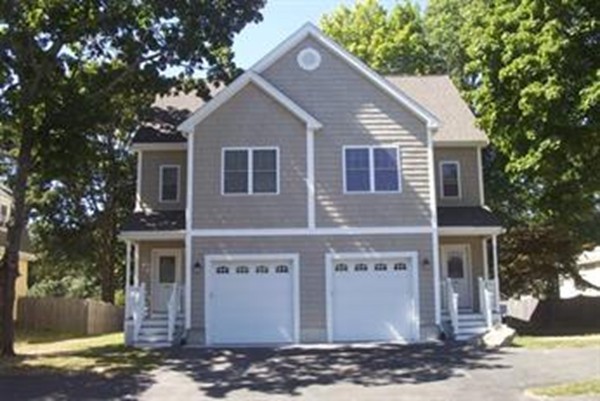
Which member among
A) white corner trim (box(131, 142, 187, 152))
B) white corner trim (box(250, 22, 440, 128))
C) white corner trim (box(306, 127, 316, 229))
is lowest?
white corner trim (box(306, 127, 316, 229))

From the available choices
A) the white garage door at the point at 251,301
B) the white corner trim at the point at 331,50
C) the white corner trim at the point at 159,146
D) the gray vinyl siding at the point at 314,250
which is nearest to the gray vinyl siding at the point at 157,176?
the white corner trim at the point at 159,146

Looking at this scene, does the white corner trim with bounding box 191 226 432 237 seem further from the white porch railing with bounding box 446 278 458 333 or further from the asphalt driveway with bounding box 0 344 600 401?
the asphalt driveway with bounding box 0 344 600 401

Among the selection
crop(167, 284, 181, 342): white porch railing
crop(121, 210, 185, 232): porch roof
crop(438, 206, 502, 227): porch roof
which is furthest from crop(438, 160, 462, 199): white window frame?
crop(167, 284, 181, 342): white porch railing

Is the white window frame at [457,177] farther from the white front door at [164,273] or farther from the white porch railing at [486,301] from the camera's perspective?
the white front door at [164,273]

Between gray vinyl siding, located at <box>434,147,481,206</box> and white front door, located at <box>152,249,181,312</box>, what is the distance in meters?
8.84

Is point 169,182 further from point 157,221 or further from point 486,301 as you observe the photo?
point 486,301

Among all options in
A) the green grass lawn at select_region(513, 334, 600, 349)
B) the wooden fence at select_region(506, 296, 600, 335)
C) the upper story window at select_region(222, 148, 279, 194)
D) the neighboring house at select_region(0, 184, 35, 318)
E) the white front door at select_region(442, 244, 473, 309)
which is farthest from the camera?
the neighboring house at select_region(0, 184, 35, 318)

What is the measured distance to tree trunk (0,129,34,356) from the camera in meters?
22.5

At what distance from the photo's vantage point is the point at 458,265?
88.6ft

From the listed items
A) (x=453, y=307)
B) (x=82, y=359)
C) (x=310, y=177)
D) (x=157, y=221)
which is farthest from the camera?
(x=157, y=221)

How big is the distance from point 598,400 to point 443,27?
2984 centimetres

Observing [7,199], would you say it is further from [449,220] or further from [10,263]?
[449,220]

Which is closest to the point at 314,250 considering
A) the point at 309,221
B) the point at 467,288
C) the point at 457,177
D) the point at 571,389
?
the point at 309,221

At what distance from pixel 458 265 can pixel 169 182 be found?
32.3 ft
